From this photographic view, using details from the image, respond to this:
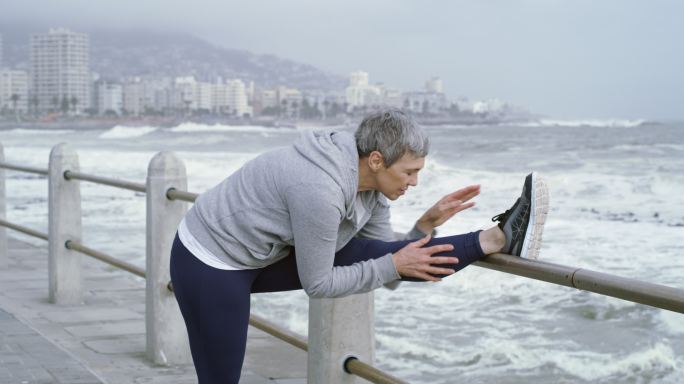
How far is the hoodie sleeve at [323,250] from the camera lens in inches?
88.0

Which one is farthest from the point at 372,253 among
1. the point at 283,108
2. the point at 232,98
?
the point at 232,98

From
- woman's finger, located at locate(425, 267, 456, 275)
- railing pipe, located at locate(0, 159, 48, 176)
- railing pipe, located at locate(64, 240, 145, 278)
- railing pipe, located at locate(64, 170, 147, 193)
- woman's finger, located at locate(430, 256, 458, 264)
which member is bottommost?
railing pipe, located at locate(64, 240, 145, 278)

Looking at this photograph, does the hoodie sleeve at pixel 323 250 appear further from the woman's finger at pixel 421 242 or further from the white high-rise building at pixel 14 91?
the white high-rise building at pixel 14 91

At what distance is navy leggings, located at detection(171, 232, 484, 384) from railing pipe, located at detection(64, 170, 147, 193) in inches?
80.9

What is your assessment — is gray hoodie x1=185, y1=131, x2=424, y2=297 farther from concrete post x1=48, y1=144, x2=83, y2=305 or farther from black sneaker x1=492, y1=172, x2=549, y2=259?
concrete post x1=48, y1=144, x2=83, y2=305

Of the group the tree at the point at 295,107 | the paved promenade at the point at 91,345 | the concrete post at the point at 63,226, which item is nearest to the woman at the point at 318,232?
the paved promenade at the point at 91,345

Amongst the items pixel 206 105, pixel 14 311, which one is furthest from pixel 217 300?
pixel 206 105

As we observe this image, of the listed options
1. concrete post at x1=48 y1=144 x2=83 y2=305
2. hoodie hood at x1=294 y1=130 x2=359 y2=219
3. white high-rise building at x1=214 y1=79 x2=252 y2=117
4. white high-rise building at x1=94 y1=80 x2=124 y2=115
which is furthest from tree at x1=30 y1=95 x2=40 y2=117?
hoodie hood at x1=294 y1=130 x2=359 y2=219

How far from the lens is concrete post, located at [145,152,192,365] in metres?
4.43

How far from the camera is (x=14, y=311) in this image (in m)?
5.77

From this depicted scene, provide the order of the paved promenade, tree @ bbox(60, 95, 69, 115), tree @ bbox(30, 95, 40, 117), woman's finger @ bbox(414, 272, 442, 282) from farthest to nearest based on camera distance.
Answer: tree @ bbox(30, 95, 40, 117), tree @ bbox(60, 95, 69, 115), the paved promenade, woman's finger @ bbox(414, 272, 442, 282)

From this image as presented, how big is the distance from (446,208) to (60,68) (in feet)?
486

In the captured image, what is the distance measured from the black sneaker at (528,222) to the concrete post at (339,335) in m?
0.72

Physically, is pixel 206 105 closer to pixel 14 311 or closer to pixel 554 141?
pixel 554 141
